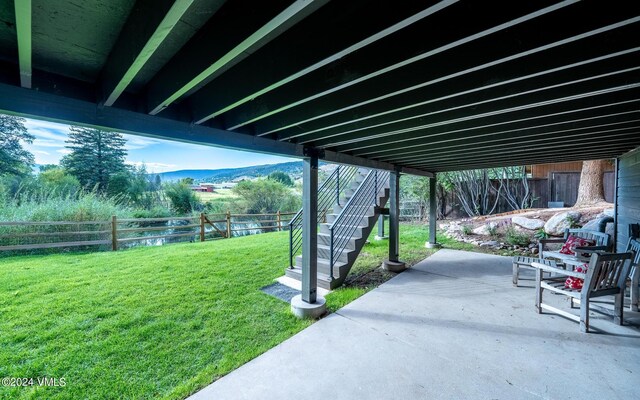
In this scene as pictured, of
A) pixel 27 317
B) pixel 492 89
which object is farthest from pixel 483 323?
pixel 27 317

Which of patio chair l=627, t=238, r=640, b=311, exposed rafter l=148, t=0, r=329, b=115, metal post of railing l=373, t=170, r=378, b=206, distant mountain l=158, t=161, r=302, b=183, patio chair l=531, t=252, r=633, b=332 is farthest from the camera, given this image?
distant mountain l=158, t=161, r=302, b=183

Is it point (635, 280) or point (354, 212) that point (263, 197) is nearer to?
point (354, 212)

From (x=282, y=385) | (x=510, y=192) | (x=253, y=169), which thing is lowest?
(x=282, y=385)

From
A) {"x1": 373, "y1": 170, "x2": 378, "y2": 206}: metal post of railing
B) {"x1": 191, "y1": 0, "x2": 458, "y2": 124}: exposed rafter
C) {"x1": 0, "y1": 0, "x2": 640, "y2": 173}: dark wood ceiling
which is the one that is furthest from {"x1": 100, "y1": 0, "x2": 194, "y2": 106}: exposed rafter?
{"x1": 373, "y1": 170, "x2": 378, "y2": 206}: metal post of railing

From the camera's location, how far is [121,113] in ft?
5.62

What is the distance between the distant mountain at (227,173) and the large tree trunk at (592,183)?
10.8m

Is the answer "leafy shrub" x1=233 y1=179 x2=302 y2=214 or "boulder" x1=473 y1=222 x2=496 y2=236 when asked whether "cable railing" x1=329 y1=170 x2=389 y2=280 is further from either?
"leafy shrub" x1=233 y1=179 x2=302 y2=214

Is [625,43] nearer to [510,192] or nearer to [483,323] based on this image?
[483,323]

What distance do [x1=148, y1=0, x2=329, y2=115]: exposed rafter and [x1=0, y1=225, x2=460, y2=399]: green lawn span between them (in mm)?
2047

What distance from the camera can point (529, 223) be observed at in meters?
7.14

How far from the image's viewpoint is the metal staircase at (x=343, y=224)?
4031 millimetres

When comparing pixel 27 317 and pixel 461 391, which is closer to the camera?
pixel 461 391

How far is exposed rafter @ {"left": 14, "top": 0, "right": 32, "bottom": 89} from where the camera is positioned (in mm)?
826

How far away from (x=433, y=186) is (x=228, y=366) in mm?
5910
